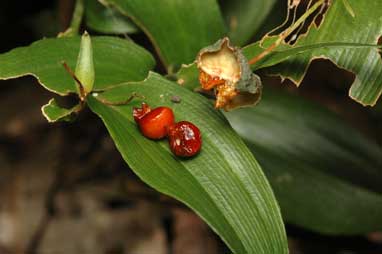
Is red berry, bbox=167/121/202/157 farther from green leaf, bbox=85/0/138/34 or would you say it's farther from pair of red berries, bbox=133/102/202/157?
green leaf, bbox=85/0/138/34

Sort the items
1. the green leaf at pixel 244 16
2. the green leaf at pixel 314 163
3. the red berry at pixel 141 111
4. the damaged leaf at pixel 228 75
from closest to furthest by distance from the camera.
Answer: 1. the damaged leaf at pixel 228 75
2. the red berry at pixel 141 111
3. the green leaf at pixel 314 163
4. the green leaf at pixel 244 16

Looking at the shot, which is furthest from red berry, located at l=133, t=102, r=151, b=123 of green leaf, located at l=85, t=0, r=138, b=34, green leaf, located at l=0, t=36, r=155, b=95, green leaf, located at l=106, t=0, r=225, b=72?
green leaf, located at l=85, t=0, r=138, b=34

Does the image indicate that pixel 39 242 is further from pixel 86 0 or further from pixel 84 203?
pixel 86 0

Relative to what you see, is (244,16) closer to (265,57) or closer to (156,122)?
(265,57)

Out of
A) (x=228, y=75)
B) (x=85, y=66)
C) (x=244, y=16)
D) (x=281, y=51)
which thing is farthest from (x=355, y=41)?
(x=244, y=16)

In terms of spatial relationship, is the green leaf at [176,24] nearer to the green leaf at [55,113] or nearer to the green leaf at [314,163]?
the green leaf at [314,163]

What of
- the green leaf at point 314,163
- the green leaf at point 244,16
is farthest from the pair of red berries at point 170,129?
the green leaf at point 244,16

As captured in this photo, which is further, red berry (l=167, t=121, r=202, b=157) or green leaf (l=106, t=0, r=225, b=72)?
green leaf (l=106, t=0, r=225, b=72)
